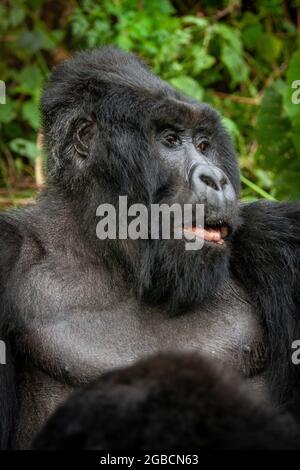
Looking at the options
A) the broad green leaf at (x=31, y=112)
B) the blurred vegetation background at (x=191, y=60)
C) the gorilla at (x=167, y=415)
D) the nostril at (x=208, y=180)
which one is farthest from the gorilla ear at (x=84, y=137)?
the broad green leaf at (x=31, y=112)

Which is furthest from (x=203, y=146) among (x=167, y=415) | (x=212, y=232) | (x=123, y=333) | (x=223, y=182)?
(x=167, y=415)

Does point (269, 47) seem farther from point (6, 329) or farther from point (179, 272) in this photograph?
point (6, 329)

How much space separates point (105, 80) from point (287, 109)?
237cm

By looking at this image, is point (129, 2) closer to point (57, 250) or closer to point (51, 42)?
point (51, 42)

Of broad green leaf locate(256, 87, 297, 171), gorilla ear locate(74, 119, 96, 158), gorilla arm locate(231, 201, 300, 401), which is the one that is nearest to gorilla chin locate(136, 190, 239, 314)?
gorilla arm locate(231, 201, 300, 401)

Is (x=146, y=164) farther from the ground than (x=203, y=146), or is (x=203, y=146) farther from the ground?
(x=203, y=146)

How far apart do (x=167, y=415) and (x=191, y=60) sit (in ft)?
16.5

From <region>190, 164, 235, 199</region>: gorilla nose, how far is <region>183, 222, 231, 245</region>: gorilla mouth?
0.13m

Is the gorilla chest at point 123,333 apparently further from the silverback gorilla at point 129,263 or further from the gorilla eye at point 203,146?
the gorilla eye at point 203,146

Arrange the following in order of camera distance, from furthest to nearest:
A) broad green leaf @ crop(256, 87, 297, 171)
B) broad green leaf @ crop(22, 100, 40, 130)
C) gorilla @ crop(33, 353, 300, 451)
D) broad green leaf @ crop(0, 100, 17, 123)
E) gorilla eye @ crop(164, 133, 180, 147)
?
broad green leaf @ crop(0, 100, 17, 123) < broad green leaf @ crop(22, 100, 40, 130) < broad green leaf @ crop(256, 87, 297, 171) < gorilla eye @ crop(164, 133, 180, 147) < gorilla @ crop(33, 353, 300, 451)

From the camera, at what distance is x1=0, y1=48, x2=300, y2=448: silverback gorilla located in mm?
3629

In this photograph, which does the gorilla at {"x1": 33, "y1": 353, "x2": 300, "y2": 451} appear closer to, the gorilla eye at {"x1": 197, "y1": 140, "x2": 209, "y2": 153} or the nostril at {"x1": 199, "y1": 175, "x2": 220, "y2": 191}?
the nostril at {"x1": 199, "y1": 175, "x2": 220, "y2": 191}

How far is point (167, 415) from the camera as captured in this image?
8.19 ft

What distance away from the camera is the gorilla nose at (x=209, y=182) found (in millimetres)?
3547
